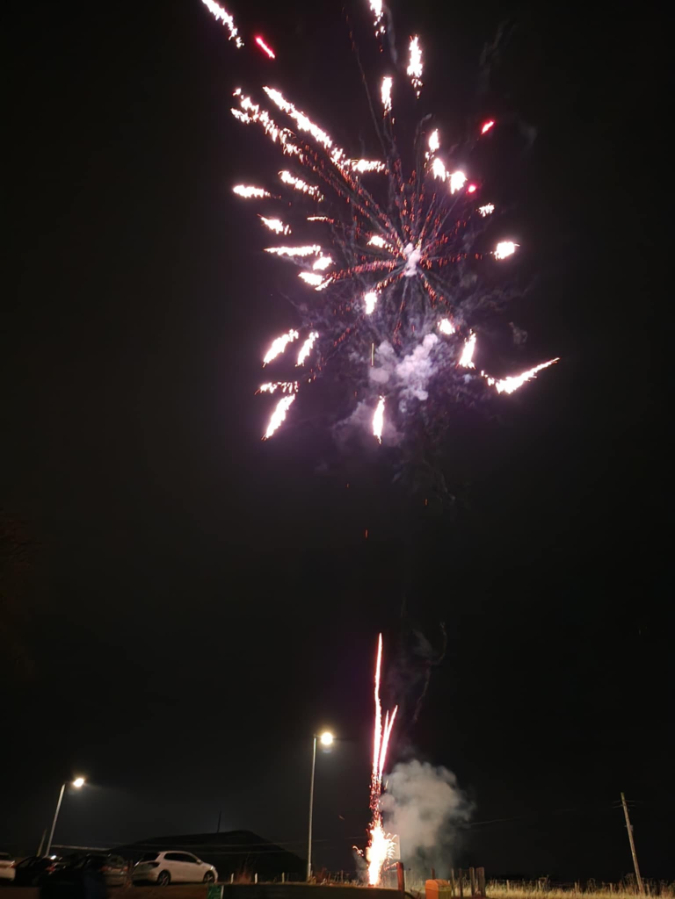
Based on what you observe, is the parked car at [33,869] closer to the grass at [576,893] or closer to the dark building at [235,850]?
the grass at [576,893]

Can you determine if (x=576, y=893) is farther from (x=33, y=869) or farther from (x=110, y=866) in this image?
(x=33, y=869)

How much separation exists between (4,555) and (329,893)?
11822 mm

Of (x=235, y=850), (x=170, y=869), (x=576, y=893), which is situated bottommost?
(x=576, y=893)

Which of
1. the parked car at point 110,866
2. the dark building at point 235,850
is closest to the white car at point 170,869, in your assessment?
the parked car at point 110,866

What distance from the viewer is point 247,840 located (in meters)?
83.1

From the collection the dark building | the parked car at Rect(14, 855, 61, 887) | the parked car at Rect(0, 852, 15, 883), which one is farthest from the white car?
the dark building

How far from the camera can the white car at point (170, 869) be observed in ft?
65.1

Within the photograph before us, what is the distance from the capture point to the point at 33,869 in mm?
17688

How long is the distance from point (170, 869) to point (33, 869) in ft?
15.8

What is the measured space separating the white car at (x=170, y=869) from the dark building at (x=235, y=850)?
43597mm

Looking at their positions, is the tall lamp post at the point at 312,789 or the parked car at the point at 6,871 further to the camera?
the tall lamp post at the point at 312,789

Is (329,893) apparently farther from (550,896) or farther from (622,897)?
(622,897)

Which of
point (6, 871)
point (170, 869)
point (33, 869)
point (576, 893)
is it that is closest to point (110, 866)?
point (33, 869)

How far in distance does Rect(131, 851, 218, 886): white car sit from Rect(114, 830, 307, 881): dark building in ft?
143
